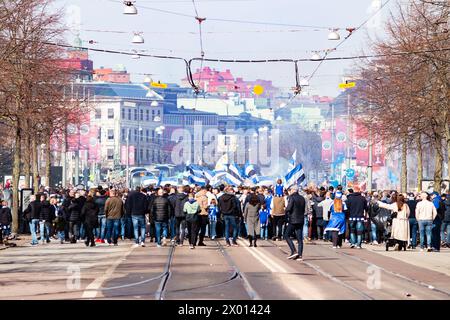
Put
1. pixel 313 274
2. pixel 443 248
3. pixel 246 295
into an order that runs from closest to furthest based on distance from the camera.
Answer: pixel 246 295
pixel 313 274
pixel 443 248

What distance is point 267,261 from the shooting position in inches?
1374

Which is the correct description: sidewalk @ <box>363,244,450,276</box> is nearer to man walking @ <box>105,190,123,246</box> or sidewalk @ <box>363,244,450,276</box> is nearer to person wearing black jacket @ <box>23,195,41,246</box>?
man walking @ <box>105,190,123,246</box>

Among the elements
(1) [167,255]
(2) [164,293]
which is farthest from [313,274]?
(1) [167,255]

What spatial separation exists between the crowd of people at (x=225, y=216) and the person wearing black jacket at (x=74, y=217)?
31mm

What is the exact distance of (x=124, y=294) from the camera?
2425 cm

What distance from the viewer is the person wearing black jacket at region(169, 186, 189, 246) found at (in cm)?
4347

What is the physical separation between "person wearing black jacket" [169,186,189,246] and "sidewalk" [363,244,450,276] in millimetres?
5544

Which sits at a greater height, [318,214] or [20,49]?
[20,49]

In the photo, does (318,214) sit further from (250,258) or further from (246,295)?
(246,295)

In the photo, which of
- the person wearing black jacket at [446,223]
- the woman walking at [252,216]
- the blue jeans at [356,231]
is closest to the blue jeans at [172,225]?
the woman walking at [252,216]

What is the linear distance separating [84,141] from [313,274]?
5303 inches

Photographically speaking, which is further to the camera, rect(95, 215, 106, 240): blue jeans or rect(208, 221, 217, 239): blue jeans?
rect(208, 221, 217, 239): blue jeans

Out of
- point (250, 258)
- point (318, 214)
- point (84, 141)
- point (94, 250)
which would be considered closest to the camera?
point (250, 258)

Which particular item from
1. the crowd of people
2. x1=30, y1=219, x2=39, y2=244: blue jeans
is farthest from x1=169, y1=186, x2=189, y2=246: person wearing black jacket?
x1=30, y1=219, x2=39, y2=244: blue jeans
